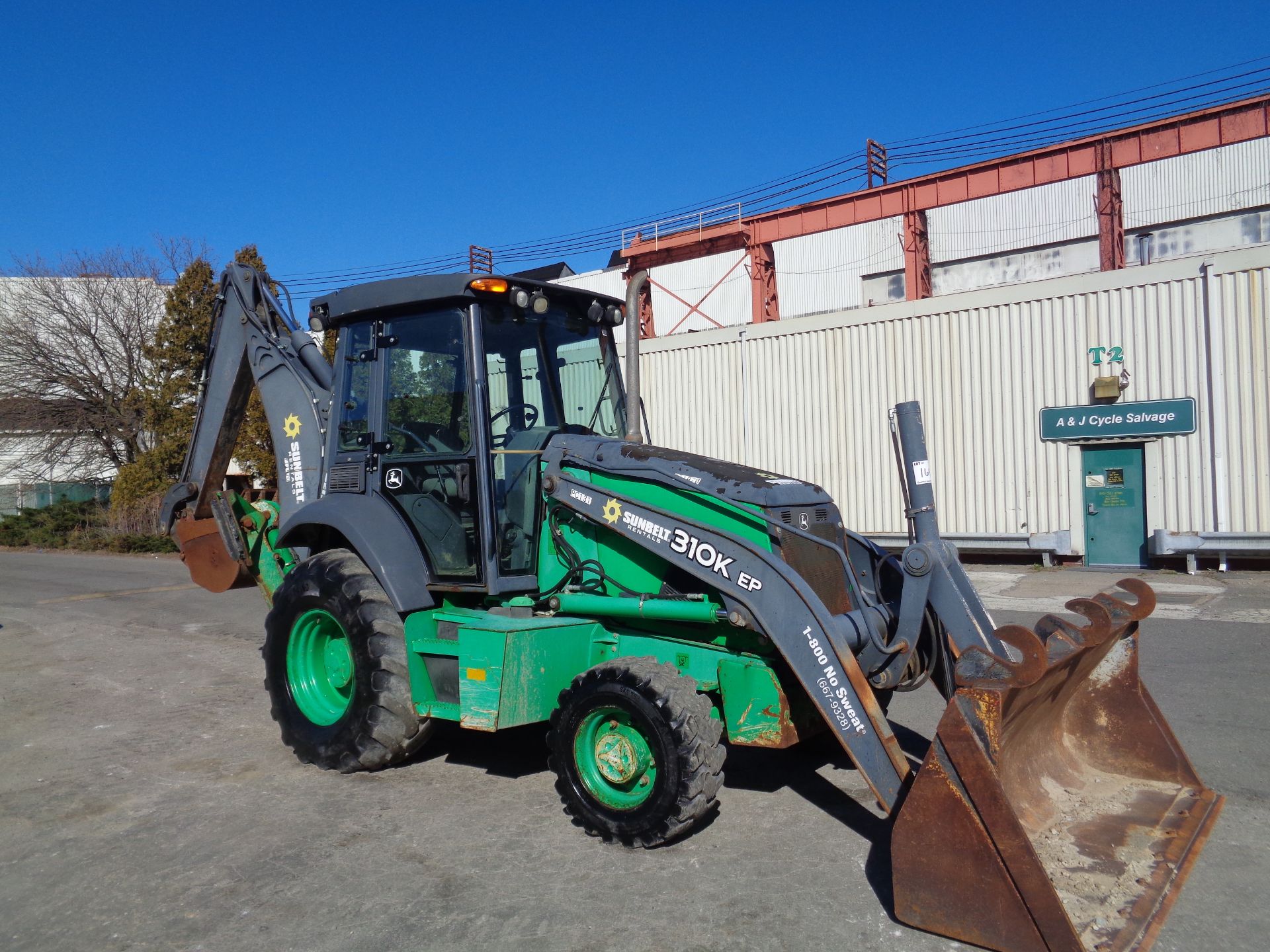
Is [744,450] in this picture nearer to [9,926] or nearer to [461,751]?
[461,751]

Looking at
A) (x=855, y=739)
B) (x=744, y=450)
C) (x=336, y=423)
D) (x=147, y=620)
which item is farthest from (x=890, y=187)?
(x=855, y=739)

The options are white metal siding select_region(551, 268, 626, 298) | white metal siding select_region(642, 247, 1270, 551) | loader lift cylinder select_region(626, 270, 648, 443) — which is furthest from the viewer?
white metal siding select_region(551, 268, 626, 298)

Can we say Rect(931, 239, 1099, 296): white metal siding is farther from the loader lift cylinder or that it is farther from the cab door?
the cab door

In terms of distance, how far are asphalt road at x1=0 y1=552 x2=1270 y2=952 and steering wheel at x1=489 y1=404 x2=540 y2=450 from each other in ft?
6.43

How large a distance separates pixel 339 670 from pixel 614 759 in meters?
2.35

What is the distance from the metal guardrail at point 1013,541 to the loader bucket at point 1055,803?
400 inches

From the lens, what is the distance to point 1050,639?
454cm

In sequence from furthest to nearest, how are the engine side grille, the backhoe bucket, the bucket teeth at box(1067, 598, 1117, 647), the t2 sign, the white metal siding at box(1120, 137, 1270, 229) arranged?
the white metal siding at box(1120, 137, 1270, 229) < the t2 sign < the backhoe bucket < the engine side grille < the bucket teeth at box(1067, 598, 1117, 647)

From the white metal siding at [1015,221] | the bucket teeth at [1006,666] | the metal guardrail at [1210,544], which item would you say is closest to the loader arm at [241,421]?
the bucket teeth at [1006,666]

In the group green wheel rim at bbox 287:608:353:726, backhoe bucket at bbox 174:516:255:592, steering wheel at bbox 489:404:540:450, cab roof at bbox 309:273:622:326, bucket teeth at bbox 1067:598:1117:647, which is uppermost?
cab roof at bbox 309:273:622:326

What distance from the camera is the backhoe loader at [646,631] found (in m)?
3.70

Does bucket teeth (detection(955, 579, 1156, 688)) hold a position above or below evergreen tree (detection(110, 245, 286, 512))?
below

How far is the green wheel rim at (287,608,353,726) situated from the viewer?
20.2 feet

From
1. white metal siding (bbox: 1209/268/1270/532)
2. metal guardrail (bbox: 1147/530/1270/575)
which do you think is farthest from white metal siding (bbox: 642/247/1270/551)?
metal guardrail (bbox: 1147/530/1270/575)
